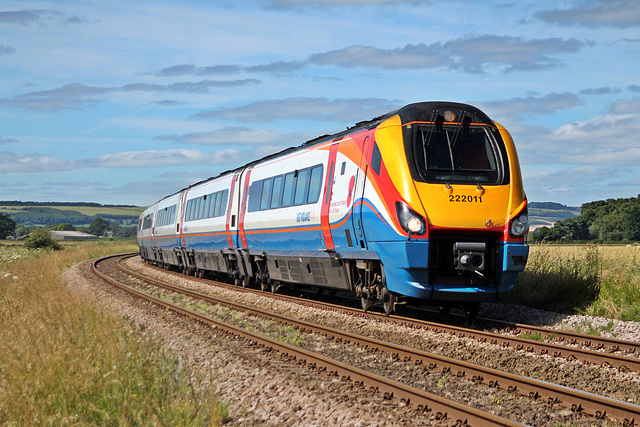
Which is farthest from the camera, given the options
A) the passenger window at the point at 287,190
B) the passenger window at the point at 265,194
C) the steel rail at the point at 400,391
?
the passenger window at the point at 265,194

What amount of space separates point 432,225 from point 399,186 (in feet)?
2.63

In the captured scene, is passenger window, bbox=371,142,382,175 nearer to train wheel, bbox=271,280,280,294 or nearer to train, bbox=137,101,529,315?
train, bbox=137,101,529,315

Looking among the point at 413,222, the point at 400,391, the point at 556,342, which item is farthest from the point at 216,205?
the point at 400,391

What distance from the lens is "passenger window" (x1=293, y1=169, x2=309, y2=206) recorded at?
48.2ft

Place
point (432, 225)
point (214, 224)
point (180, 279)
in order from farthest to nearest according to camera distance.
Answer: point (180, 279) < point (214, 224) < point (432, 225)

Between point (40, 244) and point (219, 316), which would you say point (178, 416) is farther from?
point (40, 244)

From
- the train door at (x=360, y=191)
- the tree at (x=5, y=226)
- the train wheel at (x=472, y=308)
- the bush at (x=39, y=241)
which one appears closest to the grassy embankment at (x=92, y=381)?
the train door at (x=360, y=191)

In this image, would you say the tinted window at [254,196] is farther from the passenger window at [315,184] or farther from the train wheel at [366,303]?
the train wheel at [366,303]

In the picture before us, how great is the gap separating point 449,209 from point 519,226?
119cm

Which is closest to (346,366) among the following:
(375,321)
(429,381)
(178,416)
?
(429,381)

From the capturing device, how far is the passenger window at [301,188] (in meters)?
14.7

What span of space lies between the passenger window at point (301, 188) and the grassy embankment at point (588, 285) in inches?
190

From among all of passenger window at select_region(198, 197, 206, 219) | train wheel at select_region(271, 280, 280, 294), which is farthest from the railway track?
passenger window at select_region(198, 197, 206, 219)

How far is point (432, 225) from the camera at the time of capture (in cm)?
1039
